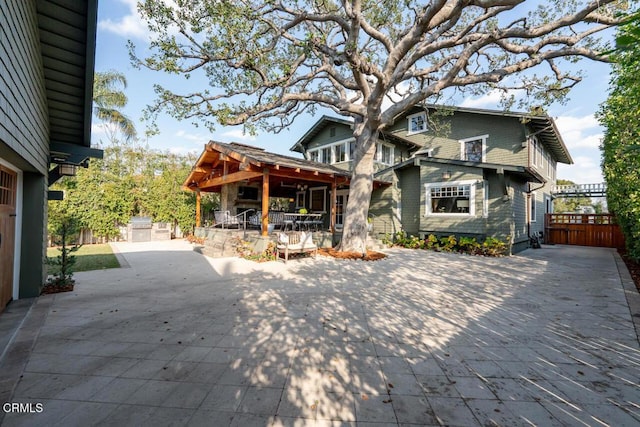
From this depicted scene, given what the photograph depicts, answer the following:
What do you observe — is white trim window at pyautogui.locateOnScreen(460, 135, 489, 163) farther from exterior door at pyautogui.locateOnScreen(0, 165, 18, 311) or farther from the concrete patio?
exterior door at pyautogui.locateOnScreen(0, 165, 18, 311)

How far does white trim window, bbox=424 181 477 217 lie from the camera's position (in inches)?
418

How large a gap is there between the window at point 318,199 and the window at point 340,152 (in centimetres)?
220

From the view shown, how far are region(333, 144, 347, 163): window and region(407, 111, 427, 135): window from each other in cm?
389

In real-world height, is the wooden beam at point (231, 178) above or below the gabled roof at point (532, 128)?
below

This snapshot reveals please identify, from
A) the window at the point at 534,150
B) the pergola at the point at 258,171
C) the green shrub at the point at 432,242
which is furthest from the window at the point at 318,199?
the window at the point at 534,150

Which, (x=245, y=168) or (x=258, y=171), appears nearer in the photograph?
(x=245, y=168)

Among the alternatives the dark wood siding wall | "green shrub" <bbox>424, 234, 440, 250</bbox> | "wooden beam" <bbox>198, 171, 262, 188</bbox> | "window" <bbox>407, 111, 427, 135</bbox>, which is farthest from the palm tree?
"green shrub" <bbox>424, 234, 440, 250</bbox>

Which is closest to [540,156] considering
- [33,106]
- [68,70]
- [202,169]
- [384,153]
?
[384,153]

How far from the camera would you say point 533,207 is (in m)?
13.9

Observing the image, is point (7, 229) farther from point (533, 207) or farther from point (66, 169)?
point (533, 207)

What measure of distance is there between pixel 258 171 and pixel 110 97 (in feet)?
65.1

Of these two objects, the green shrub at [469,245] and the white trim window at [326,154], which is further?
the white trim window at [326,154]

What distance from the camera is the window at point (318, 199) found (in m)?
14.6

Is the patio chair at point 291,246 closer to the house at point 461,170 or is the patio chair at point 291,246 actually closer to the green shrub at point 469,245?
the house at point 461,170
